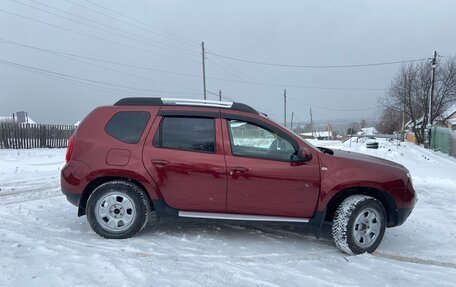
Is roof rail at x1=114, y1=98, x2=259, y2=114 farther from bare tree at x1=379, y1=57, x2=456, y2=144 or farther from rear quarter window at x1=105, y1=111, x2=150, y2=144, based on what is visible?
bare tree at x1=379, y1=57, x2=456, y2=144

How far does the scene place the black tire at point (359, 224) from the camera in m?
4.74

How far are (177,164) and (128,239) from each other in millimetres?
1134

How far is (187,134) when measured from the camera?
4.98 metres

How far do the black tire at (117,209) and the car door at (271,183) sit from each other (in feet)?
3.64

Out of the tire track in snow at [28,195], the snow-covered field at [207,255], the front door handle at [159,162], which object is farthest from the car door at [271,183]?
the tire track in snow at [28,195]

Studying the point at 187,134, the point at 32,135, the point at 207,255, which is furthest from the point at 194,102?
the point at 32,135

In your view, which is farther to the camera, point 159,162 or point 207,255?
point 159,162

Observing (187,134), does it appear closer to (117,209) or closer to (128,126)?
(128,126)

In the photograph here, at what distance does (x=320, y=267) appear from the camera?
4.31 m

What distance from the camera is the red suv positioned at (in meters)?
4.79

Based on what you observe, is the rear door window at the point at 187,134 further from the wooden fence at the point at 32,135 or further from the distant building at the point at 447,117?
the distant building at the point at 447,117

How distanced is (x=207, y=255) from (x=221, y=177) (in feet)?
3.01

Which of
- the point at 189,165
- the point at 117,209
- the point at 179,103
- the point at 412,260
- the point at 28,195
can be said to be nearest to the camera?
the point at 412,260

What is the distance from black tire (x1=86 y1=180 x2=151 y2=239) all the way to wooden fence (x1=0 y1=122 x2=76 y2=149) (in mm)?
16970
